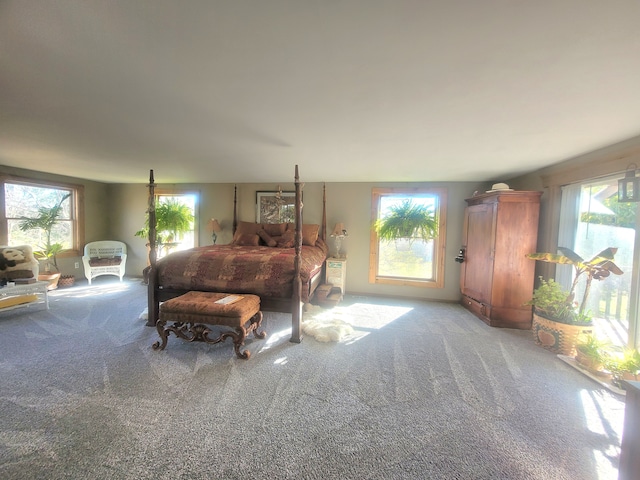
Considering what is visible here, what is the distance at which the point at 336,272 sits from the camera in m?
4.59

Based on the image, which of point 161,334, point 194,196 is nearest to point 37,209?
point 194,196

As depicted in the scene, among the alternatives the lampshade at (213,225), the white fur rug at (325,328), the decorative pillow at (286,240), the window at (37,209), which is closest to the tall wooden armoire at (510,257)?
the white fur rug at (325,328)

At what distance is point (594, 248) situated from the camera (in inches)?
111

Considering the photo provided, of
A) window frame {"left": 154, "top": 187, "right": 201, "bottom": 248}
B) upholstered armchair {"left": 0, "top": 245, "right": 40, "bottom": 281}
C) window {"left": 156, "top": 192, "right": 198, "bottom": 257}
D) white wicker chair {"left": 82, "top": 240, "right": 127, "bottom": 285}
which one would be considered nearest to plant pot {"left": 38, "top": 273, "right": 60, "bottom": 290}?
white wicker chair {"left": 82, "top": 240, "right": 127, "bottom": 285}

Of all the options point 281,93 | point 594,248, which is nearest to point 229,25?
point 281,93

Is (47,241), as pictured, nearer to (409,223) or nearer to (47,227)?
(47,227)

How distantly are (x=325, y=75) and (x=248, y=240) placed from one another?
3.56 meters

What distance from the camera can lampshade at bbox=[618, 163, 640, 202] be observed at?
84.6 inches

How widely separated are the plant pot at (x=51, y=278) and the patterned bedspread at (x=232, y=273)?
3.15 meters

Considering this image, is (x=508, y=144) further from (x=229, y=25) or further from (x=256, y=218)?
(x=256, y=218)

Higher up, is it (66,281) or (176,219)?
(176,219)

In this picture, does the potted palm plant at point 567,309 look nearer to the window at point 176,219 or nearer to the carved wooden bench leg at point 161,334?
the carved wooden bench leg at point 161,334

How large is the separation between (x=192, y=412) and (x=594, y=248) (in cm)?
431

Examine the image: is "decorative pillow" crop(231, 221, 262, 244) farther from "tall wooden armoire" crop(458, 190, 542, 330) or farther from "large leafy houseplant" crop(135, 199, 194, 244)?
"tall wooden armoire" crop(458, 190, 542, 330)
